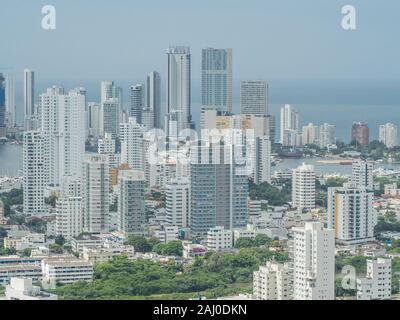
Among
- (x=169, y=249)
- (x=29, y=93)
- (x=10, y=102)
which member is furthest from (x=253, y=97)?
(x=10, y=102)

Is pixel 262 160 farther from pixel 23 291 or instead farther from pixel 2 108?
pixel 23 291

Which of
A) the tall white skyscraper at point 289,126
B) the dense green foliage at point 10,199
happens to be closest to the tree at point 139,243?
the dense green foliage at point 10,199

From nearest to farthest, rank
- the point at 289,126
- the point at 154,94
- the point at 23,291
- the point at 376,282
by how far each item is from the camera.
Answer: the point at 23,291 → the point at 376,282 → the point at 154,94 → the point at 289,126

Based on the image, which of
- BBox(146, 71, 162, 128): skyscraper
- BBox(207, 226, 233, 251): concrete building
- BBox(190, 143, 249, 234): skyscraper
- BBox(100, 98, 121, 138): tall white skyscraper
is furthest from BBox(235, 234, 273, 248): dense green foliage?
BBox(100, 98, 121, 138): tall white skyscraper

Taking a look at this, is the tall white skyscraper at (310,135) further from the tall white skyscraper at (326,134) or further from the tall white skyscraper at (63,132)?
the tall white skyscraper at (63,132)

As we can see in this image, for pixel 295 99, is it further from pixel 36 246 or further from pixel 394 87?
pixel 36 246

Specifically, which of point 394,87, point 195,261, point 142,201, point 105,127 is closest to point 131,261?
point 195,261

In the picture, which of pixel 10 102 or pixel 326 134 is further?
pixel 326 134
